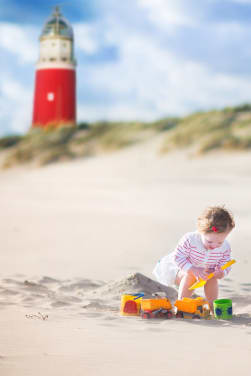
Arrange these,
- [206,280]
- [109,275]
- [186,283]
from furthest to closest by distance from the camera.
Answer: [109,275] → [186,283] → [206,280]

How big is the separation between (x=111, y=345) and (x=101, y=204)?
989 centimetres

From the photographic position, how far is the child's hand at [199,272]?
4.59 meters

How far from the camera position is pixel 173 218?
34.8 ft

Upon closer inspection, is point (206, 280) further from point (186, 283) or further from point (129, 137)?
point (129, 137)

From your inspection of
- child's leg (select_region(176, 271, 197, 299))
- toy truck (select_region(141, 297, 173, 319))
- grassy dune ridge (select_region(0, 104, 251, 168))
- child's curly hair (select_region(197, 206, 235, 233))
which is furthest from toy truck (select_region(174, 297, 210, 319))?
grassy dune ridge (select_region(0, 104, 251, 168))

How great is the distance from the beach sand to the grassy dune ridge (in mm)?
1920

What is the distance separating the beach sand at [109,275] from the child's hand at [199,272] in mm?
379

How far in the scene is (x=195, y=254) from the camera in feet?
15.0

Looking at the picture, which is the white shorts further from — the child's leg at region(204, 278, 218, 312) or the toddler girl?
the child's leg at region(204, 278, 218, 312)

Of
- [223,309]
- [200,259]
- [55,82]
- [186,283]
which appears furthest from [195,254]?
[55,82]

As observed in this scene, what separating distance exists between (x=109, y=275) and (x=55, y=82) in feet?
90.5

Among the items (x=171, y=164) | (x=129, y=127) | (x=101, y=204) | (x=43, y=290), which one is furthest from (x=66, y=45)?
(x=43, y=290)

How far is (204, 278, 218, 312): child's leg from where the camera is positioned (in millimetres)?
4605

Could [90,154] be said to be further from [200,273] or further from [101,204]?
[200,273]
